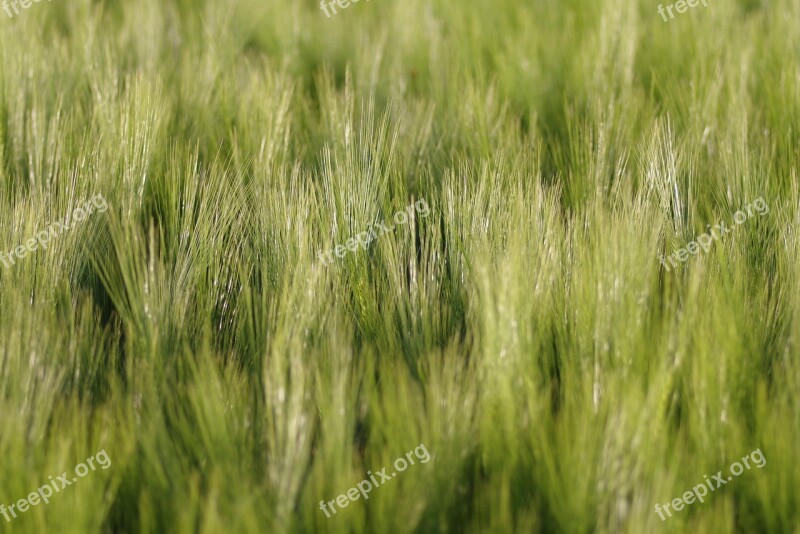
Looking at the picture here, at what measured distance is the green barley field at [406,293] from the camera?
93 cm

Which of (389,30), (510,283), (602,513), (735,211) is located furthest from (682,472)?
(389,30)

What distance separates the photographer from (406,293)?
118 centimetres

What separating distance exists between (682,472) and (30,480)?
2.40ft

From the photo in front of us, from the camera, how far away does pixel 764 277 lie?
1.24 meters

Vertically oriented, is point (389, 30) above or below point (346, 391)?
above

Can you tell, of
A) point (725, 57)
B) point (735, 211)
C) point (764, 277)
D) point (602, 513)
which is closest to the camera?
point (602, 513)

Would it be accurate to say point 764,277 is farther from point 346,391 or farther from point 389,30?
point 389,30

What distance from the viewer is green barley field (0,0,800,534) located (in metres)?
0.93

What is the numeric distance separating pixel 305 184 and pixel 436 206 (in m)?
0.24

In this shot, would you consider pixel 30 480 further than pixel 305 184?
No

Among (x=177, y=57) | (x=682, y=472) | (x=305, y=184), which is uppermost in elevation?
(x=177, y=57)

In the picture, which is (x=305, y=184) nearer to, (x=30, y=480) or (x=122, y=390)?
(x=122, y=390)

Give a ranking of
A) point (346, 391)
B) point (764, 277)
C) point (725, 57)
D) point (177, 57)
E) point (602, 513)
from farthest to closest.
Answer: point (177, 57) → point (725, 57) → point (764, 277) → point (346, 391) → point (602, 513)

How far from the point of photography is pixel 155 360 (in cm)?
107
